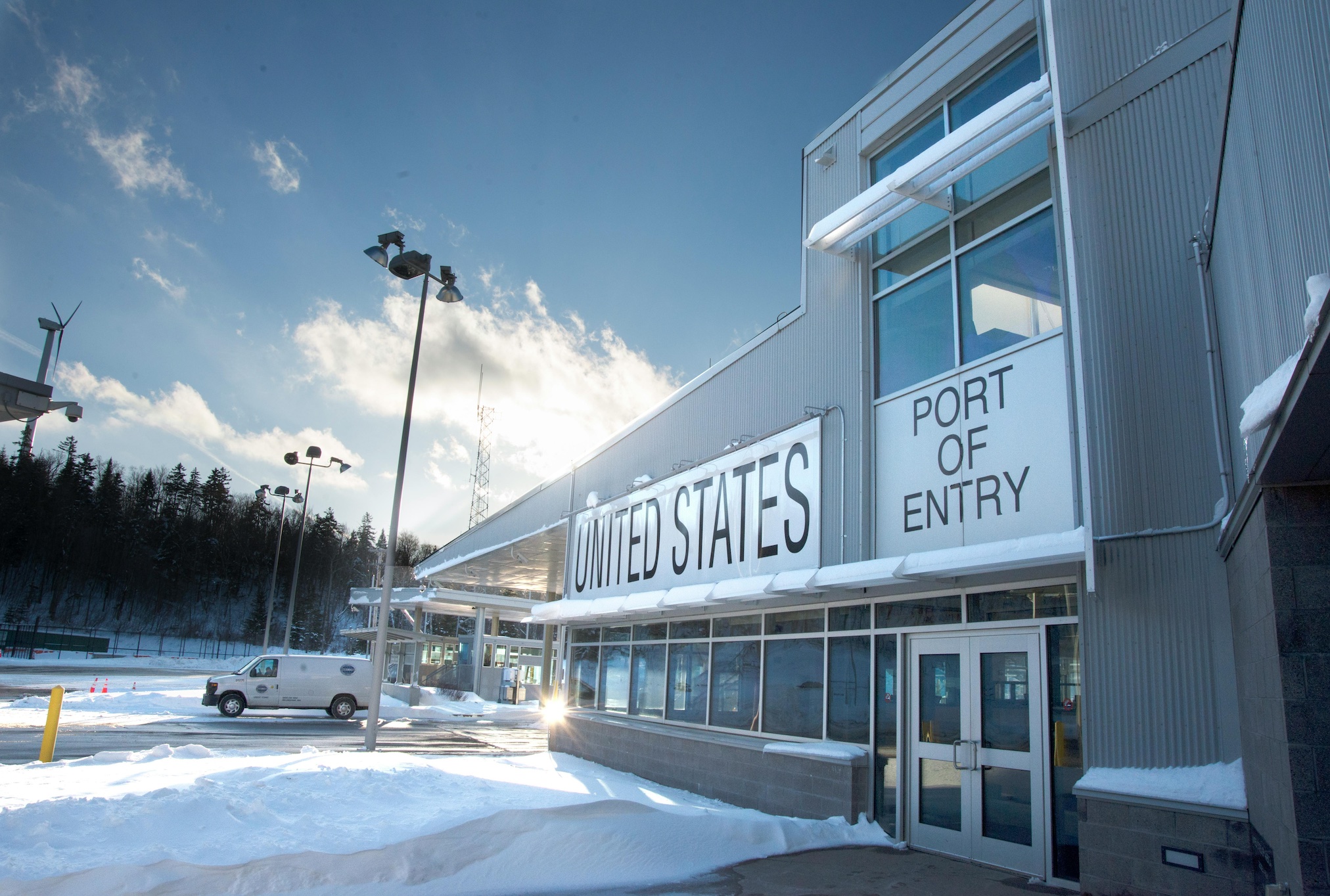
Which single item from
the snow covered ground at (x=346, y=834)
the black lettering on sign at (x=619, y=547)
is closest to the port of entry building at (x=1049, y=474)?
the snow covered ground at (x=346, y=834)

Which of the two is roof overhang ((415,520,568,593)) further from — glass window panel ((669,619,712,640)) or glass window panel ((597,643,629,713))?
glass window panel ((669,619,712,640))

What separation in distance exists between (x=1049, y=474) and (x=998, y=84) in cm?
497

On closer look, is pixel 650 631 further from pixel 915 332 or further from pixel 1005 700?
pixel 1005 700

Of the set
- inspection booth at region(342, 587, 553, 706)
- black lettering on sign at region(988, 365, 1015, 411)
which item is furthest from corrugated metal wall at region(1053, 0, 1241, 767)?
inspection booth at region(342, 587, 553, 706)

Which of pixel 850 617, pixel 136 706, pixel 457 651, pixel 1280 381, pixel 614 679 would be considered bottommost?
pixel 136 706

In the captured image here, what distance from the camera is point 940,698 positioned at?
875cm

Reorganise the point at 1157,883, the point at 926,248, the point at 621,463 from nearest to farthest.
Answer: the point at 1157,883 → the point at 926,248 → the point at 621,463

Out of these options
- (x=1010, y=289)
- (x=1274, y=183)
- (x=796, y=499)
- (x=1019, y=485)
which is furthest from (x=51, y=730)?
(x=1274, y=183)

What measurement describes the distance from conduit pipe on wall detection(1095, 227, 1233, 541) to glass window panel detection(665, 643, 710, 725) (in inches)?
303

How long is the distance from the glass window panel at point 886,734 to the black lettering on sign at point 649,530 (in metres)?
6.06

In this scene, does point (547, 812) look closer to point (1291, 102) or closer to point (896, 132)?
point (1291, 102)

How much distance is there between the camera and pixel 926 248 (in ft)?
32.9

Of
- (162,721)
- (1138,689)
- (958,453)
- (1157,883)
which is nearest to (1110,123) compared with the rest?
(958,453)

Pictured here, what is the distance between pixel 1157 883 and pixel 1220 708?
1.37m
